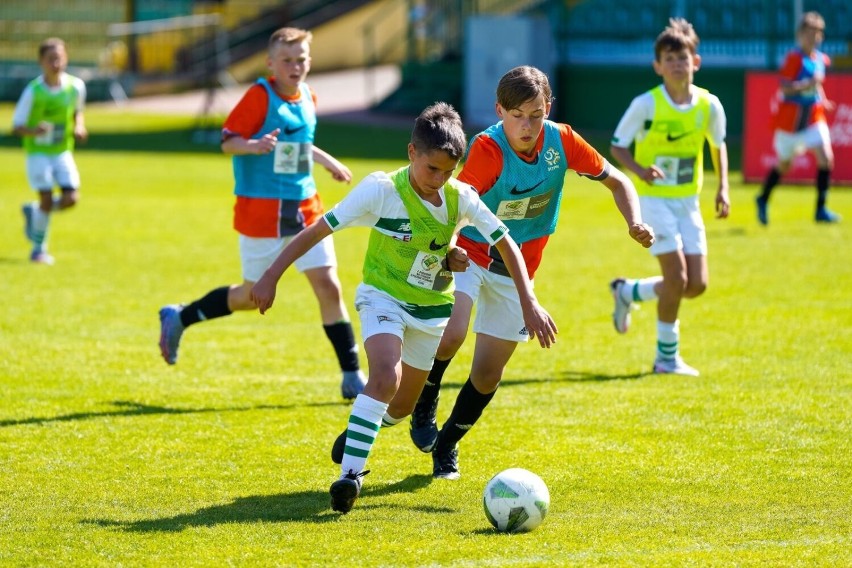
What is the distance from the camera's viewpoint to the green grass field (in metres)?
5.52

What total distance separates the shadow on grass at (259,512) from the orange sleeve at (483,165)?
1.49 meters

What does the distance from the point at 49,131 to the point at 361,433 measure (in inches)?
370

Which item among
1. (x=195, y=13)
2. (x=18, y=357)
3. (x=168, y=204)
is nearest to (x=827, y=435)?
(x=18, y=357)

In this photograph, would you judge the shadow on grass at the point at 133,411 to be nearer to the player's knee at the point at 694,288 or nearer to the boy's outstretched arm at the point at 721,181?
the player's knee at the point at 694,288

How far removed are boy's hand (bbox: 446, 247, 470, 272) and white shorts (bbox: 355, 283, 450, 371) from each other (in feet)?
0.91

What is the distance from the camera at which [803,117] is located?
54.0 ft

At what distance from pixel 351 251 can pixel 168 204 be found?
5.13m

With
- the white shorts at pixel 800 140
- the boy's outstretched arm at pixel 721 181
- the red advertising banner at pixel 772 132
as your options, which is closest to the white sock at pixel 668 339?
the boy's outstretched arm at pixel 721 181

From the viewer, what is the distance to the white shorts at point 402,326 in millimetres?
5996

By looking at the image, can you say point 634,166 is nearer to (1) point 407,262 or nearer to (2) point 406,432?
(2) point 406,432

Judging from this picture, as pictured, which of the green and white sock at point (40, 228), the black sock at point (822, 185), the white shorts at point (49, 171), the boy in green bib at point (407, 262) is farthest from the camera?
the black sock at point (822, 185)

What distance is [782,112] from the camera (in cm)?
1653

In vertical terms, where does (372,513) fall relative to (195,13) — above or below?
above

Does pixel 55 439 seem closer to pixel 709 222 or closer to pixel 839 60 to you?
pixel 709 222
